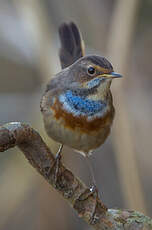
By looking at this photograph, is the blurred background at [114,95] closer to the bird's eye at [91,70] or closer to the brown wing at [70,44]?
the brown wing at [70,44]

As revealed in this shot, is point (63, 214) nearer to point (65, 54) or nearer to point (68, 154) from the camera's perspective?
point (68, 154)

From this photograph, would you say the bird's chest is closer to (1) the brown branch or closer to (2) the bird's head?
(2) the bird's head

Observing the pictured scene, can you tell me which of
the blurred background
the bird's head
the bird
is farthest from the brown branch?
the blurred background

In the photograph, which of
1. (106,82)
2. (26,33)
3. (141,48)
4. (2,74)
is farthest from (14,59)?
(106,82)

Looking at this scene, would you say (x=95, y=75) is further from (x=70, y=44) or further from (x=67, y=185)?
(x=67, y=185)

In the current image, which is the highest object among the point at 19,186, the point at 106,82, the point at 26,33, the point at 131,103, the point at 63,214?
the point at 26,33

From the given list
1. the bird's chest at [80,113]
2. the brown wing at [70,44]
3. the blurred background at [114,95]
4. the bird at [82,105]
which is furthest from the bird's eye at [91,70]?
the blurred background at [114,95]

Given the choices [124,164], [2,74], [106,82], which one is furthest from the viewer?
[2,74]
